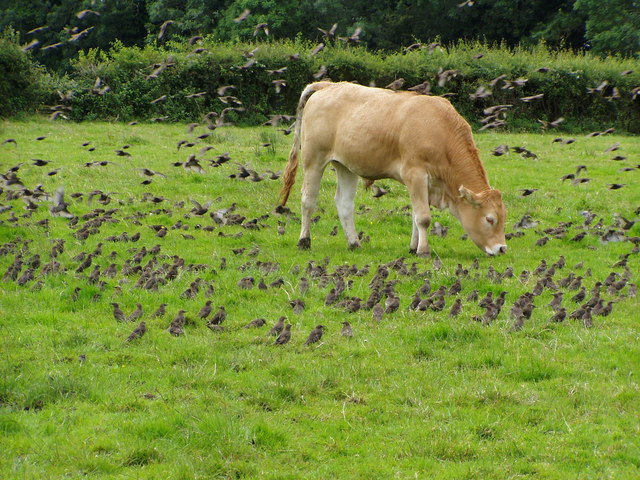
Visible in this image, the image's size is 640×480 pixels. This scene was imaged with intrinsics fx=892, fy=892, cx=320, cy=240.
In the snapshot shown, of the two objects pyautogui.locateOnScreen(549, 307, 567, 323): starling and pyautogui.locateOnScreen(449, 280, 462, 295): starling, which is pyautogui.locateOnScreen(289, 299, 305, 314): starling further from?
pyautogui.locateOnScreen(549, 307, 567, 323): starling

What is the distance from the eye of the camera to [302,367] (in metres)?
8.68

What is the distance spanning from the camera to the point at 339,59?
3825 centimetres

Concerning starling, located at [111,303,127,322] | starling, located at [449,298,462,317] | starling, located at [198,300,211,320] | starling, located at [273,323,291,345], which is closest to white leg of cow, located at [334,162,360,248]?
starling, located at [449,298,462,317]

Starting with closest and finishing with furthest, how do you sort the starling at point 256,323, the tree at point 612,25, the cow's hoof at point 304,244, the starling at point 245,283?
the starling at point 256,323 → the starling at point 245,283 → the cow's hoof at point 304,244 → the tree at point 612,25

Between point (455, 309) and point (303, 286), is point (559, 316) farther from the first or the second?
point (303, 286)

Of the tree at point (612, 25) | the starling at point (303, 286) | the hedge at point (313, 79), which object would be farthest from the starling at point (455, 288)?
the tree at point (612, 25)

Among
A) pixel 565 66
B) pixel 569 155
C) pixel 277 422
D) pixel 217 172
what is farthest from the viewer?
pixel 565 66

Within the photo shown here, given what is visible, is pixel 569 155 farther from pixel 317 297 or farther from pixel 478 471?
pixel 478 471

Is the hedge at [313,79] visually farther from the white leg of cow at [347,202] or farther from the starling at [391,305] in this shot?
the starling at [391,305]

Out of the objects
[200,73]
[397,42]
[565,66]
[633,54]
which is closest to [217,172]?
[200,73]

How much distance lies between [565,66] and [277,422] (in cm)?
3458

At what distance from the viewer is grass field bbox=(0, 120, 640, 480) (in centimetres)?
682

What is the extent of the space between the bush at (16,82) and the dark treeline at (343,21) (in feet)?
62.5

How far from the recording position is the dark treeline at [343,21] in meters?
54.5
